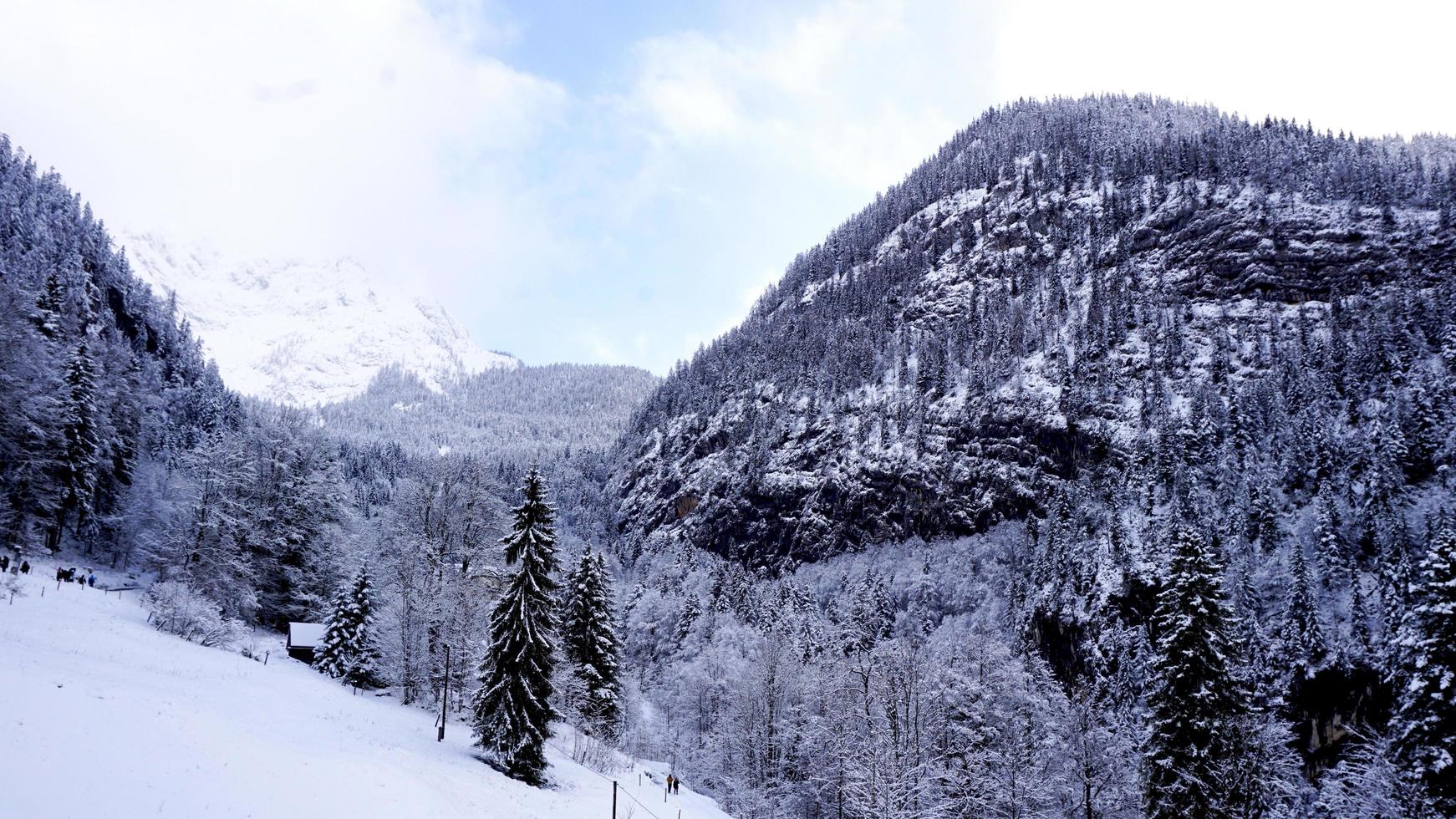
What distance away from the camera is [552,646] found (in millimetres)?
32812

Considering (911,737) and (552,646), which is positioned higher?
(552,646)

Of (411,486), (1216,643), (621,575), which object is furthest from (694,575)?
(1216,643)

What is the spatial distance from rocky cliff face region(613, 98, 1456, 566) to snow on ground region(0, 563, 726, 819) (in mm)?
103640

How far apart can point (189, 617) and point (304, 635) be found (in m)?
8.92

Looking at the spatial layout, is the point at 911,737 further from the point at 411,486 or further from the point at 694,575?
the point at 694,575

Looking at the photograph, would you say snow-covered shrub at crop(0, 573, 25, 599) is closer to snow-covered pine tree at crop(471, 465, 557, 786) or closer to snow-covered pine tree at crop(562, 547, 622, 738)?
snow-covered pine tree at crop(471, 465, 557, 786)

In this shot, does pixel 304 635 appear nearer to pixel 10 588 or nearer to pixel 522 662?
pixel 10 588

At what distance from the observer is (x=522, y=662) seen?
3169 cm

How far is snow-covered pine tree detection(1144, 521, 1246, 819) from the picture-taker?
2708 cm

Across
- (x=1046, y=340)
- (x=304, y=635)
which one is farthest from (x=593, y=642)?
(x=1046, y=340)

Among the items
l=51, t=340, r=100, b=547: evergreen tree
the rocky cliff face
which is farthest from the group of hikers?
the rocky cliff face

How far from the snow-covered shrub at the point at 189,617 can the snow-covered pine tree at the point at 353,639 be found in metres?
4.73

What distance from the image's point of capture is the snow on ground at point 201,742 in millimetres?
15227

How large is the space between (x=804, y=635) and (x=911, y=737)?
37.3 meters
